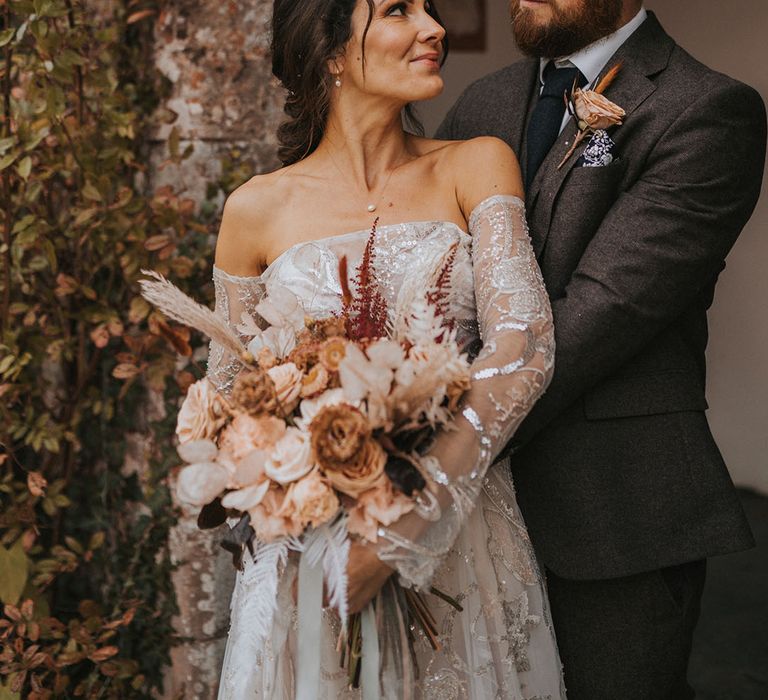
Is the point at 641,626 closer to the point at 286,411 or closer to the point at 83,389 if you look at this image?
the point at 286,411

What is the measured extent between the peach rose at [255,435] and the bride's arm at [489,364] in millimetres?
251

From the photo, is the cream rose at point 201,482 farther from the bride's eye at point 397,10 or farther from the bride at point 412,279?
the bride's eye at point 397,10

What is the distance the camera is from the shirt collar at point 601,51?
2.09 meters

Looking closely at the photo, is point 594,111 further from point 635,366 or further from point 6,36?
point 6,36

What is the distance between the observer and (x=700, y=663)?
3.60 m

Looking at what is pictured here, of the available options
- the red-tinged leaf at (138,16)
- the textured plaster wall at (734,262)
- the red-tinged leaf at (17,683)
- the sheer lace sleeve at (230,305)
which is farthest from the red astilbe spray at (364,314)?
the textured plaster wall at (734,262)

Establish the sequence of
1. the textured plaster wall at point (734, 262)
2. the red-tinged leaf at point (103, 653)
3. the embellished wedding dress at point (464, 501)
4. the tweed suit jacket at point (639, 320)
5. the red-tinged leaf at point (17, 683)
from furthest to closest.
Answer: the textured plaster wall at point (734, 262) < the red-tinged leaf at point (103, 653) < the red-tinged leaf at point (17, 683) < the tweed suit jacket at point (639, 320) < the embellished wedding dress at point (464, 501)

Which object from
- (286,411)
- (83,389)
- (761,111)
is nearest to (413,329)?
(286,411)

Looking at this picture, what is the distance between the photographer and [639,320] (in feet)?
5.98

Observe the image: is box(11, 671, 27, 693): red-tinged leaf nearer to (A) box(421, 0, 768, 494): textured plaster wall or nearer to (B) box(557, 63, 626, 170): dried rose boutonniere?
(B) box(557, 63, 626, 170): dried rose boutonniere

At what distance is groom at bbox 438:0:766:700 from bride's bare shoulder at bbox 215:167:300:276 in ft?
2.02

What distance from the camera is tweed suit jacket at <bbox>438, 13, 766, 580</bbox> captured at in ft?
5.96

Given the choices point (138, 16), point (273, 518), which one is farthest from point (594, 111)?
point (138, 16)

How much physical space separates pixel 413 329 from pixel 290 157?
95cm
